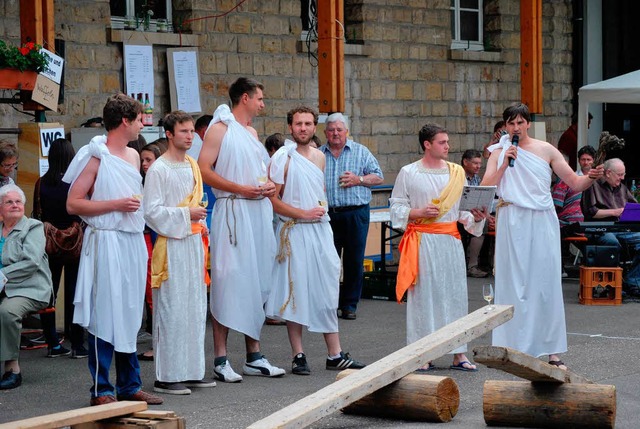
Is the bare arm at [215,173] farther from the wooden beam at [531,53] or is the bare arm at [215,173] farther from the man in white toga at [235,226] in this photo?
the wooden beam at [531,53]

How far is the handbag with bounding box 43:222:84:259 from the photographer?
1008 centimetres

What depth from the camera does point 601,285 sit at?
1370 centimetres

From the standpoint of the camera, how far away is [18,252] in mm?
9477

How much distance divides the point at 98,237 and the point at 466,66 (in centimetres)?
1180

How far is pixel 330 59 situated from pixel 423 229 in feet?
13.3

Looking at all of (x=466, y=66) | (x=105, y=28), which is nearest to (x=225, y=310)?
(x=105, y=28)

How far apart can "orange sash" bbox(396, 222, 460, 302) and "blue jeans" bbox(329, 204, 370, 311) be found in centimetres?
272

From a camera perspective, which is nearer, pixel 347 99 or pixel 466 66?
pixel 347 99

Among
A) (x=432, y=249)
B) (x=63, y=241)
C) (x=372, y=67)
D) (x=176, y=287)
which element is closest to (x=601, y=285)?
(x=432, y=249)

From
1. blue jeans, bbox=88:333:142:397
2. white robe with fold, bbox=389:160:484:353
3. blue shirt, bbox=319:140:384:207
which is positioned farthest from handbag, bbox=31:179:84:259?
blue shirt, bbox=319:140:384:207

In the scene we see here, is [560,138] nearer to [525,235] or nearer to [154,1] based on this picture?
[154,1]

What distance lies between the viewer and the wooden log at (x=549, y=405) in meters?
7.42

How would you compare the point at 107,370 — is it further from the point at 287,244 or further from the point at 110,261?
the point at 287,244

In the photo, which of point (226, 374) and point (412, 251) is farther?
point (412, 251)
